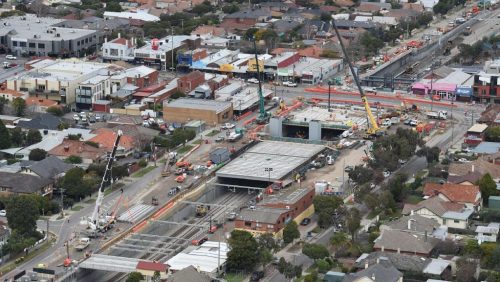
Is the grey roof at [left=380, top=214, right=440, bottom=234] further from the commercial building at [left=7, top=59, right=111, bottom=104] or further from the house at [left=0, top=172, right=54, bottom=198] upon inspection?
the commercial building at [left=7, top=59, right=111, bottom=104]

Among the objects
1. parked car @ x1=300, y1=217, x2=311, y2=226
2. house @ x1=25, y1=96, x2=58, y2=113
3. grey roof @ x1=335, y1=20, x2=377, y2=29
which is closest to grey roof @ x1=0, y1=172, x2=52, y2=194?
parked car @ x1=300, y1=217, x2=311, y2=226

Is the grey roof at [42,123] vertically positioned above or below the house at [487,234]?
below

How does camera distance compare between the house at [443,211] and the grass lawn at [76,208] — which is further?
the grass lawn at [76,208]

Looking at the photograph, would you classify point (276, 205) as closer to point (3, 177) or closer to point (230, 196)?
point (230, 196)

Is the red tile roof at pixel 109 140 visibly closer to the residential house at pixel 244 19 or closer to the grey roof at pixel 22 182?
the grey roof at pixel 22 182

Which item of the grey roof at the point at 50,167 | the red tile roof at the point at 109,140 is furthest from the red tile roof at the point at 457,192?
the grey roof at the point at 50,167

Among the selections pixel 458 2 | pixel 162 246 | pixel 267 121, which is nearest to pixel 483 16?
pixel 458 2

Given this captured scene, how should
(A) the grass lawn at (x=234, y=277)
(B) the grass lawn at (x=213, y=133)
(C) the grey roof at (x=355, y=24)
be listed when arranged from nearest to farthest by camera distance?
Answer: (A) the grass lawn at (x=234, y=277) → (B) the grass lawn at (x=213, y=133) → (C) the grey roof at (x=355, y=24)
